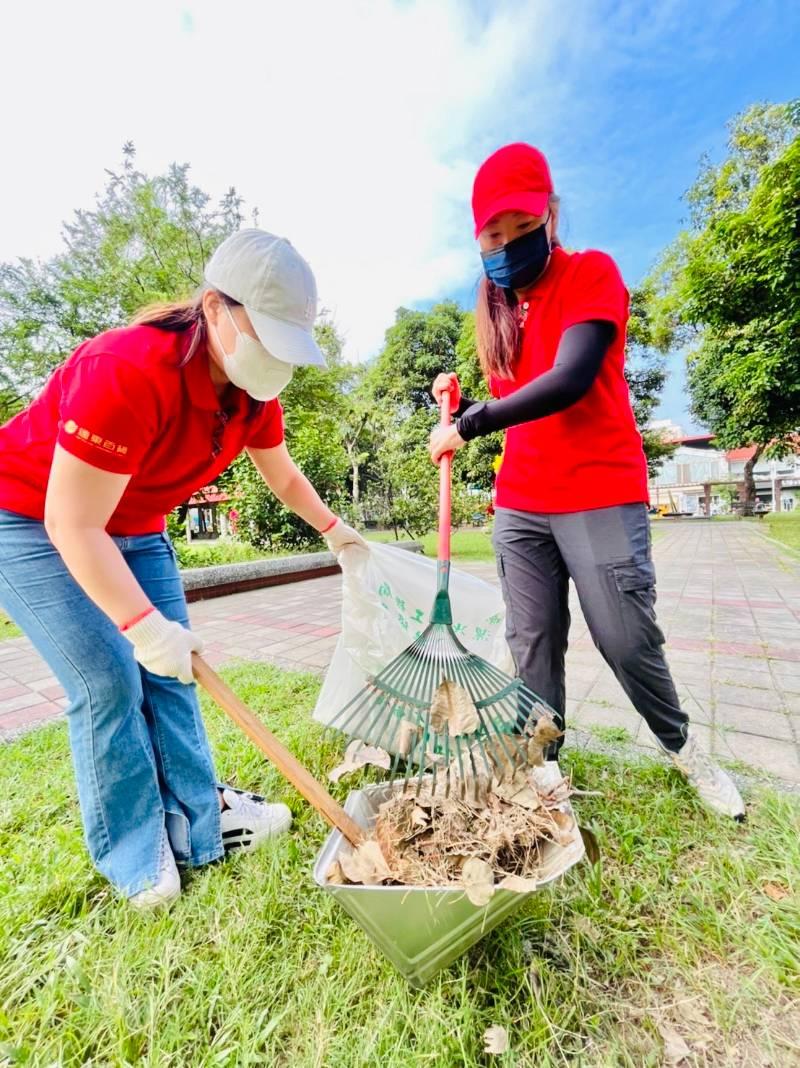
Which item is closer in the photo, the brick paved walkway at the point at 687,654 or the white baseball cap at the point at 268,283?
the white baseball cap at the point at 268,283

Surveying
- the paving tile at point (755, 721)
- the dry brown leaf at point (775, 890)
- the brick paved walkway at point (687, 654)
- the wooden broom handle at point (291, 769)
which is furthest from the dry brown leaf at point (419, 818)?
the paving tile at point (755, 721)

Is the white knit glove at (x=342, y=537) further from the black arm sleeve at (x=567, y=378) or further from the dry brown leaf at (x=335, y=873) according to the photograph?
the dry brown leaf at (x=335, y=873)

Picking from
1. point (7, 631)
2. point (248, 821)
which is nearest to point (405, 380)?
point (7, 631)

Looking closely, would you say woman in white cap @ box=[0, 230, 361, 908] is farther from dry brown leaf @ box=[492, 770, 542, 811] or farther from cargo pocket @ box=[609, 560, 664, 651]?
cargo pocket @ box=[609, 560, 664, 651]

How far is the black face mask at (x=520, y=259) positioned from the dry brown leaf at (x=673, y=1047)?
160 centimetres

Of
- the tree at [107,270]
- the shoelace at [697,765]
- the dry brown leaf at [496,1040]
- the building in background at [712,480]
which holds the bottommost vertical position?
the building in background at [712,480]

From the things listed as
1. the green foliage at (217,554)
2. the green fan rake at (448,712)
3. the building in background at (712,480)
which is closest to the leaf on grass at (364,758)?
the green fan rake at (448,712)

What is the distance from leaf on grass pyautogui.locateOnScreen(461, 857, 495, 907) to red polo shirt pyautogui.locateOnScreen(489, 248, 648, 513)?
83 centimetres

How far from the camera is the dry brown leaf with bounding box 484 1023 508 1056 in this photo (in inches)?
33.0

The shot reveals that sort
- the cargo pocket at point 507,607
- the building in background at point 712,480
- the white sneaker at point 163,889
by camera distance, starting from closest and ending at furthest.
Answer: the white sneaker at point 163,889, the cargo pocket at point 507,607, the building in background at point 712,480

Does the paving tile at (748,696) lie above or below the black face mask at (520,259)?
below

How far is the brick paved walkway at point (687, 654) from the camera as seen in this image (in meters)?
1.98

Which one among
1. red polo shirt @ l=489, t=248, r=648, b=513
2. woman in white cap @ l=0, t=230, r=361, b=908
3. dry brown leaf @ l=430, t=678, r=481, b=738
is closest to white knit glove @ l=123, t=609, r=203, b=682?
woman in white cap @ l=0, t=230, r=361, b=908

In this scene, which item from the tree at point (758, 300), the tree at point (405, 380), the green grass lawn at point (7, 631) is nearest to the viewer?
the green grass lawn at point (7, 631)
